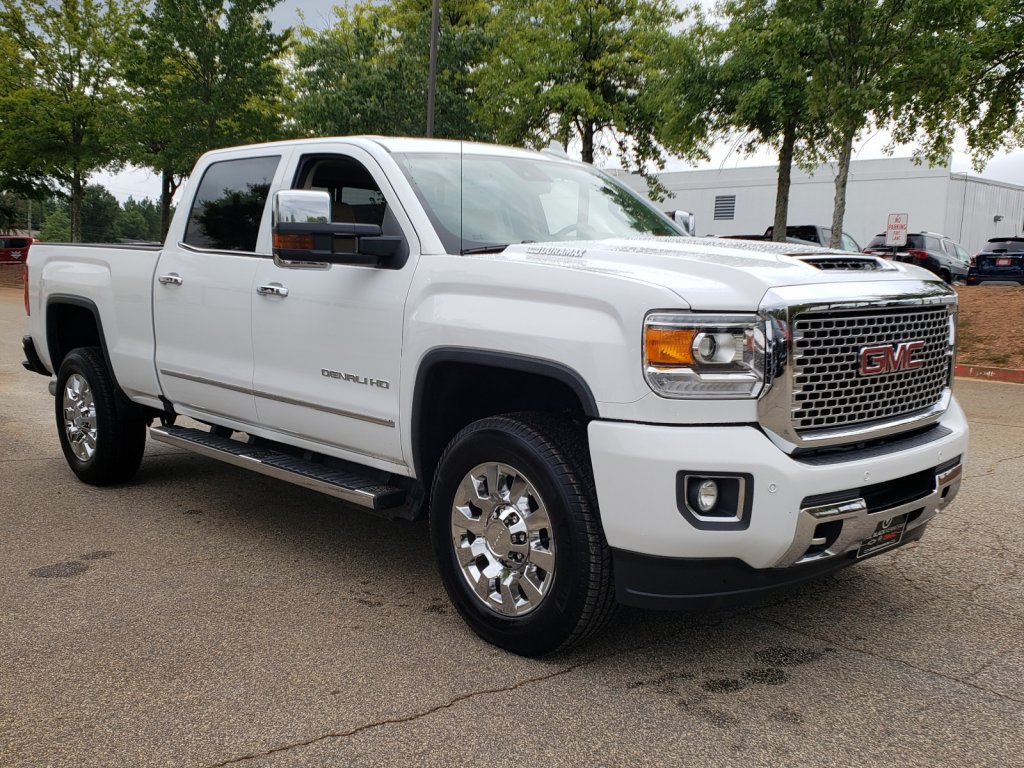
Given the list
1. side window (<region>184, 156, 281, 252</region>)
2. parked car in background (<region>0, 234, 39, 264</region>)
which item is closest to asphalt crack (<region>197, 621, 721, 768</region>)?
side window (<region>184, 156, 281, 252</region>)

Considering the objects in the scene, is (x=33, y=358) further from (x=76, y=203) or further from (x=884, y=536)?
(x=76, y=203)

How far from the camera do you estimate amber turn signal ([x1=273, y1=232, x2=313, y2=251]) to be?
3988mm

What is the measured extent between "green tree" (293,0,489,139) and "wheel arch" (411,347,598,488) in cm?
2392

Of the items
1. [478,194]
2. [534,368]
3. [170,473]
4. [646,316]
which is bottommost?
[170,473]

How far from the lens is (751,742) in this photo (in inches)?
120

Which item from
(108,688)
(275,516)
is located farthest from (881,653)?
(275,516)

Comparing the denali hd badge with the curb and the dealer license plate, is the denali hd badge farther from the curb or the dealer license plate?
the curb

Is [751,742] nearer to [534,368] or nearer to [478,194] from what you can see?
[534,368]

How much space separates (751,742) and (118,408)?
176 inches

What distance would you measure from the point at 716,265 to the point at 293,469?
2.23 meters

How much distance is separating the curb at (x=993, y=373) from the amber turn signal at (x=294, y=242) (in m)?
11.0

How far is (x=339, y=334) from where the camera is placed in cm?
434

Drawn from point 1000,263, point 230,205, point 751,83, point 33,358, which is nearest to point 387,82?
point 751,83

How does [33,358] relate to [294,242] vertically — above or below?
below
